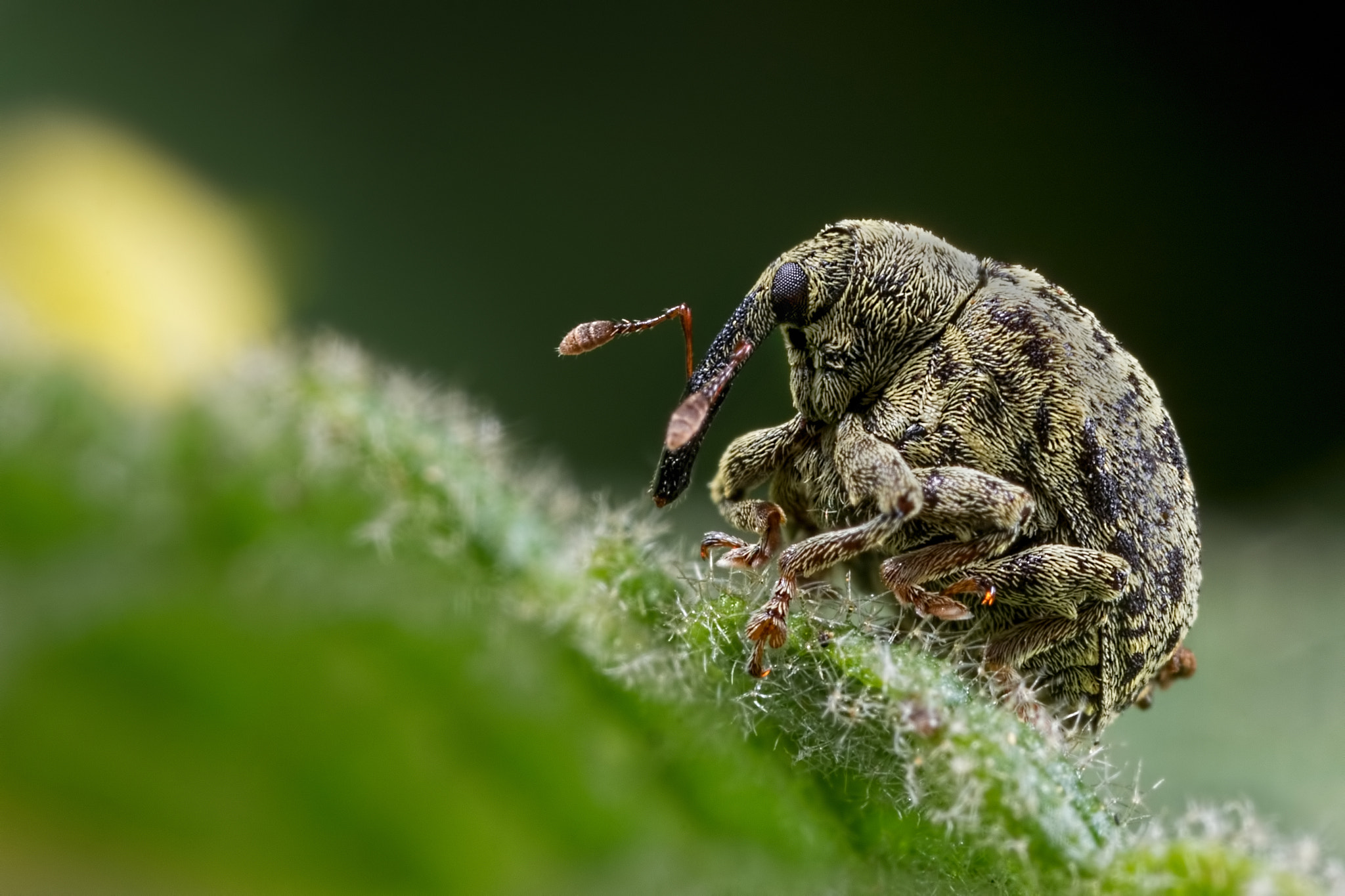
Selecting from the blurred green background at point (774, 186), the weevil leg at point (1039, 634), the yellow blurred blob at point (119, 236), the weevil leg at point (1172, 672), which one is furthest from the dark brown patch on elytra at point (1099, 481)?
the yellow blurred blob at point (119, 236)

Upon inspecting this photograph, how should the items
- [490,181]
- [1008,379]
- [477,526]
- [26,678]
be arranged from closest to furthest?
1. [26,678]
2. [477,526]
3. [1008,379]
4. [490,181]

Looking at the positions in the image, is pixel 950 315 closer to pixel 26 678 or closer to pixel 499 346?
pixel 26 678

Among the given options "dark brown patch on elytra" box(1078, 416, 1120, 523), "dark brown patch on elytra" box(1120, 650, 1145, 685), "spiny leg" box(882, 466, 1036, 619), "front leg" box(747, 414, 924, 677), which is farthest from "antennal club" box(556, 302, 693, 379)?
"dark brown patch on elytra" box(1120, 650, 1145, 685)

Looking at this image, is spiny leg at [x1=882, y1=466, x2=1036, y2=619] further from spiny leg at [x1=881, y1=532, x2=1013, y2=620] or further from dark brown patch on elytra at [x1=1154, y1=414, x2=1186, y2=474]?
dark brown patch on elytra at [x1=1154, y1=414, x2=1186, y2=474]

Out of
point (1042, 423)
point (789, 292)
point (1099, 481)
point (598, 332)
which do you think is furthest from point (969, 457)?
point (598, 332)

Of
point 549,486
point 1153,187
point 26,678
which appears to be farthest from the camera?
point 1153,187

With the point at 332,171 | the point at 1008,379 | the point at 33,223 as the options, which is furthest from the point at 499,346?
the point at 1008,379

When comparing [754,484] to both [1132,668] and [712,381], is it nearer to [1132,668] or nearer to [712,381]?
[712,381]
